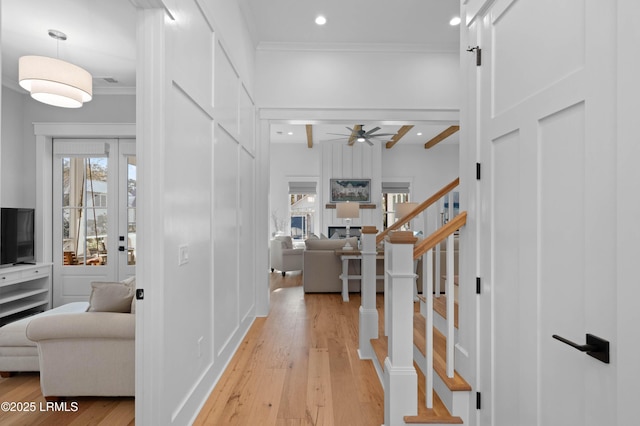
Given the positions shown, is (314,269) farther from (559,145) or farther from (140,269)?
(559,145)

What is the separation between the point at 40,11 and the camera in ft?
10.5

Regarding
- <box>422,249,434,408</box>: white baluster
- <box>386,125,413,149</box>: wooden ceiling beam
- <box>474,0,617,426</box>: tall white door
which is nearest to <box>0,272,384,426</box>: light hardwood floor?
<box>422,249,434,408</box>: white baluster

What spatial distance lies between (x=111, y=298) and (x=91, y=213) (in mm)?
3137

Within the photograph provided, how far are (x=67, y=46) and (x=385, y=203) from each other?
780 centimetres

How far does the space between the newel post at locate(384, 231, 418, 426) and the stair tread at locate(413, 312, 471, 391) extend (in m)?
0.22

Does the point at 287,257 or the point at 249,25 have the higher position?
the point at 249,25

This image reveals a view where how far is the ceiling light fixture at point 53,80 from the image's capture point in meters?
2.90

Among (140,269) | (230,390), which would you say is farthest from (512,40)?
(230,390)

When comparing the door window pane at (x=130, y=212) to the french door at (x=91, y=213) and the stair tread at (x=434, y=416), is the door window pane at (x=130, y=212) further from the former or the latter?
the stair tread at (x=434, y=416)

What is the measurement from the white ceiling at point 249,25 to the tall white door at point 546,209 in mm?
2220

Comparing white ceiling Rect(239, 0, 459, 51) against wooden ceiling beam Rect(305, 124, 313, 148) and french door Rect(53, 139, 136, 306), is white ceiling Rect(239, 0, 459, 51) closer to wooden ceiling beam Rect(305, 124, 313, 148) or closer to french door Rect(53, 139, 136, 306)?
french door Rect(53, 139, 136, 306)

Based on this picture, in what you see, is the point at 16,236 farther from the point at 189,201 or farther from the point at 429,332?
the point at 429,332

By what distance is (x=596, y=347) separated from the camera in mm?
1159

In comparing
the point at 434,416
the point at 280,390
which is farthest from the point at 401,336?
the point at 280,390
